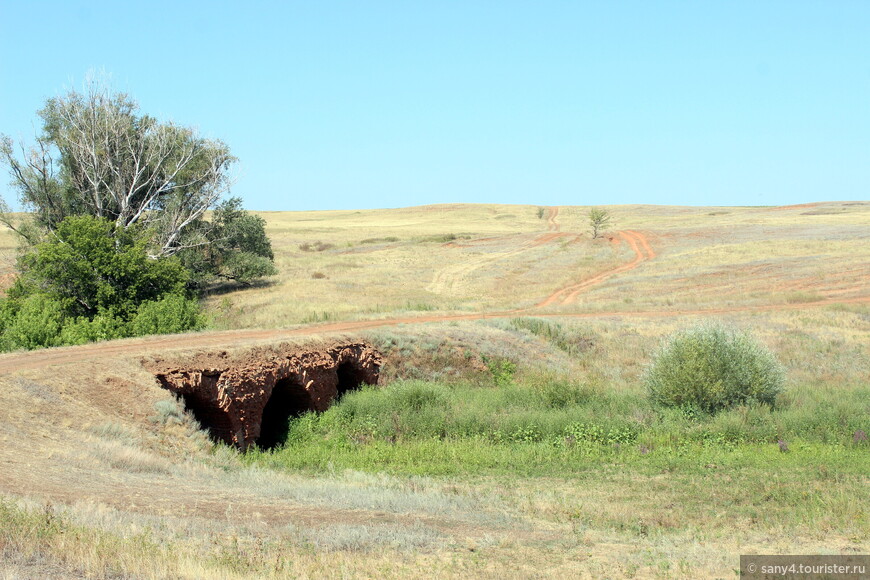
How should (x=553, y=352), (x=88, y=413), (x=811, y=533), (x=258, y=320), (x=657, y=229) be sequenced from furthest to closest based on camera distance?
1. (x=657, y=229)
2. (x=258, y=320)
3. (x=553, y=352)
4. (x=88, y=413)
5. (x=811, y=533)

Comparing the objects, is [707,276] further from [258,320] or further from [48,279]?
[48,279]

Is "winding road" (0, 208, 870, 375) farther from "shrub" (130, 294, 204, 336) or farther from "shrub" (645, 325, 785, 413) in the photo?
"shrub" (645, 325, 785, 413)

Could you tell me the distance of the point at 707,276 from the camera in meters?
46.0

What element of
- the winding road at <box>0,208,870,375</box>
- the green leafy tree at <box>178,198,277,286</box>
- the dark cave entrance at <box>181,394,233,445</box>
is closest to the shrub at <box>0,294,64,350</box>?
the winding road at <box>0,208,870,375</box>

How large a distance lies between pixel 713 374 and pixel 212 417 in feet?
42.1

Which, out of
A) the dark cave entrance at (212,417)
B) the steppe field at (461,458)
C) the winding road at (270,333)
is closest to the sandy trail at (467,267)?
the winding road at (270,333)

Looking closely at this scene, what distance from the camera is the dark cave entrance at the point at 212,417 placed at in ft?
57.4

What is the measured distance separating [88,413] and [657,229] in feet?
250

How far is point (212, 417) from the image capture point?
698 inches

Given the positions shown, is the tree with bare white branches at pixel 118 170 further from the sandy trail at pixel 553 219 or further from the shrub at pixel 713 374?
the sandy trail at pixel 553 219

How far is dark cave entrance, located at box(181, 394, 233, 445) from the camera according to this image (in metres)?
17.5

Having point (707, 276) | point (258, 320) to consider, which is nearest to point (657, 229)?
point (707, 276)

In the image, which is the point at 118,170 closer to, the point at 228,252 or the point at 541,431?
the point at 228,252

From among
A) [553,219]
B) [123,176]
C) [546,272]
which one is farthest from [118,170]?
[553,219]
